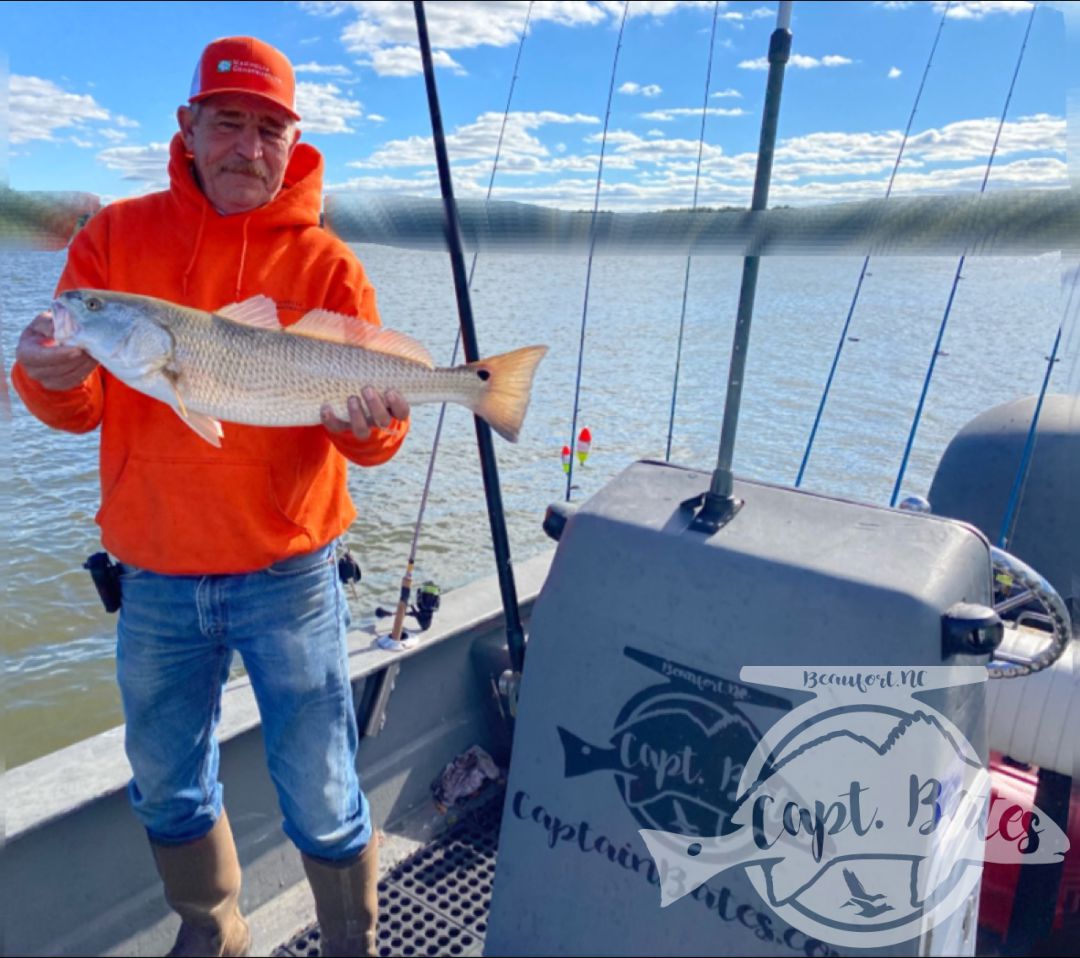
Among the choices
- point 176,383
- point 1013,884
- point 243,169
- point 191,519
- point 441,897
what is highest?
point 243,169

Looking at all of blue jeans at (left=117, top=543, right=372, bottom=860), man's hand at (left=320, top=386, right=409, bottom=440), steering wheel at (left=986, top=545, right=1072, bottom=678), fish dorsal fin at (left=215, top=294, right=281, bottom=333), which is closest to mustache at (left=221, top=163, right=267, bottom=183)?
fish dorsal fin at (left=215, top=294, right=281, bottom=333)

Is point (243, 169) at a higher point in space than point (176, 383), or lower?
higher

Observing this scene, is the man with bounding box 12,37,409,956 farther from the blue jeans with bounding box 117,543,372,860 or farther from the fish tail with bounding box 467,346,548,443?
the fish tail with bounding box 467,346,548,443

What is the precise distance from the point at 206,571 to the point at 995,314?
930 inches

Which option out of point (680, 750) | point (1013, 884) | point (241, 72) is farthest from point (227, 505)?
→ point (1013, 884)

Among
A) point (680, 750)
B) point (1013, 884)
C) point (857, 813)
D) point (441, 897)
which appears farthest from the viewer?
point (441, 897)

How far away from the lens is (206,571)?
2.17 m

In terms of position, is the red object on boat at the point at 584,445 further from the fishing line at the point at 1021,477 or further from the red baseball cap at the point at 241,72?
the red baseball cap at the point at 241,72

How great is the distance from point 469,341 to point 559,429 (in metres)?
8.91

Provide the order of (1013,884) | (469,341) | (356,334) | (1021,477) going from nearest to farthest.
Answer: (356,334) → (1013,884) → (469,341) → (1021,477)

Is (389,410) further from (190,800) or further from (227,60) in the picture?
Result: (190,800)

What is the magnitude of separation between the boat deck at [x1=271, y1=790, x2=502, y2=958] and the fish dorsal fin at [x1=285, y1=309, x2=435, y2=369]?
165 cm

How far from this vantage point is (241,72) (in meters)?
2.15

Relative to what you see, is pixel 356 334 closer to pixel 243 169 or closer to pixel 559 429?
pixel 243 169
